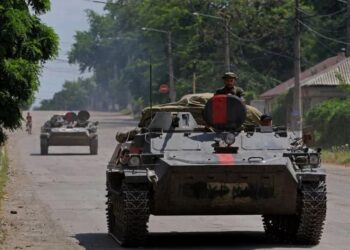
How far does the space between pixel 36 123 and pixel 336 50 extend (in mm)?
24343

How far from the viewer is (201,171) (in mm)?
13492

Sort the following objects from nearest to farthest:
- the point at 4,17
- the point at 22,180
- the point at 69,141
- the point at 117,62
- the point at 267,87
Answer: the point at 4,17 < the point at 22,180 < the point at 69,141 < the point at 267,87 < the point at 117,62

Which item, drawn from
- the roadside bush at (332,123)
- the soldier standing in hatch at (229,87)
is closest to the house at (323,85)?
the roadside bush at (332,123)

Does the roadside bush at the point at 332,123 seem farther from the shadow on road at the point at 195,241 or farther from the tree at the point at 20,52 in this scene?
the shadow on road at the point at 195,241

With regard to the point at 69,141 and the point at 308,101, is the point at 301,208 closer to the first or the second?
the point at 69,141

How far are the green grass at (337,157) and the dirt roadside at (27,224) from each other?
47.9 feet

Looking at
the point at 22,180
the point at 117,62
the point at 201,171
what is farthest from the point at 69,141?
the point at 117,62

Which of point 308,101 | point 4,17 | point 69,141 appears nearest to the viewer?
point 4,17

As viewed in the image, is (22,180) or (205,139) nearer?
(205,139)

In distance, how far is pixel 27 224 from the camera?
1725 cm

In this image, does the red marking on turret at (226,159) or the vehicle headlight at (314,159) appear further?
the vehicle headlight at (314,159)

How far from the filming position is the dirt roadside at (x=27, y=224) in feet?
47.1

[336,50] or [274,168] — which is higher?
[336,50]

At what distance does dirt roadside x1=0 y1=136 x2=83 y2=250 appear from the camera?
565 inches
